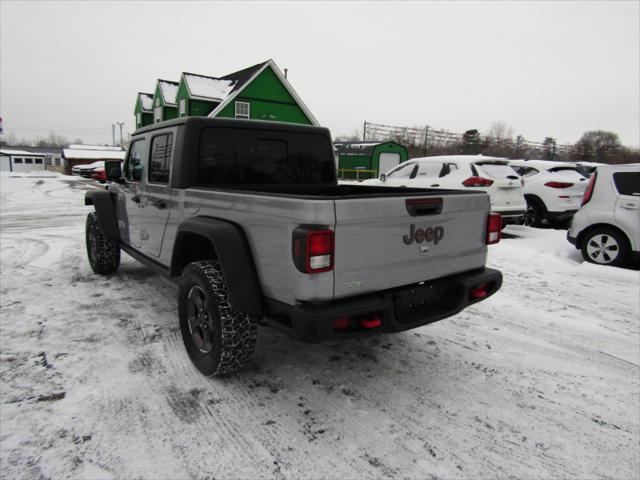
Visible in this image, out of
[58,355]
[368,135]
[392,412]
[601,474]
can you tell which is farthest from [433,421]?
[368,135]

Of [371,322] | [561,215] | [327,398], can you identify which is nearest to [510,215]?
[561,215]

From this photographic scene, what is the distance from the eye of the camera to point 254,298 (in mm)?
2676

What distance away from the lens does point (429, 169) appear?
9.69 meters

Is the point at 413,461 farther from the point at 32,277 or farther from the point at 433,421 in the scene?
the point at 32,277

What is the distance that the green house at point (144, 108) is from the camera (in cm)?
3609

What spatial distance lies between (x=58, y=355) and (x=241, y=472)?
215cm

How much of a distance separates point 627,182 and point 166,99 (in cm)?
3056

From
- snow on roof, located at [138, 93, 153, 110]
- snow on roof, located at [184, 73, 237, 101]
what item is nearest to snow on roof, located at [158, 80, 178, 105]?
snow on roof, located at [184, 73, 237, 101]

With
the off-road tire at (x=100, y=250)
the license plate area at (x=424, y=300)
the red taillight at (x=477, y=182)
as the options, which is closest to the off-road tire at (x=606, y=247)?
the red taillight at (x=477, y=182)

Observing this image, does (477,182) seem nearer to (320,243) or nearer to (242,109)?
(320,243)

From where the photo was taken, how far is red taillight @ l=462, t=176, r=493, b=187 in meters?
8.90

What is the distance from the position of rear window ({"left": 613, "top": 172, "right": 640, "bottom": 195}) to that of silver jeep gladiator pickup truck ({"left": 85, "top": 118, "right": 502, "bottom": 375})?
4409 mm

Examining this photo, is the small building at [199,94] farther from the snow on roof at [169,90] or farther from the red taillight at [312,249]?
the red taillight at [312,249]

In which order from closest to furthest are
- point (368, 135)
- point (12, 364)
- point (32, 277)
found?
point (12, 364)
point (32, 277)
point (368, 135)
